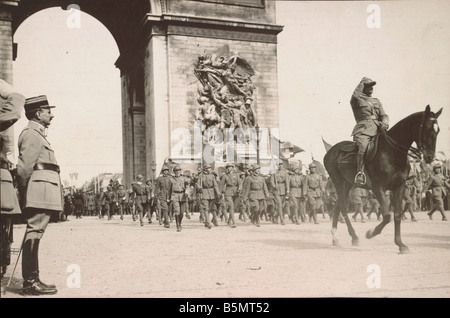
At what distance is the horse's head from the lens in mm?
7938

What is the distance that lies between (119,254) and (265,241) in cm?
308

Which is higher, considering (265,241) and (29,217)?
(29,217)

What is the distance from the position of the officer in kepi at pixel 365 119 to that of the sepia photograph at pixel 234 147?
0.02 meters

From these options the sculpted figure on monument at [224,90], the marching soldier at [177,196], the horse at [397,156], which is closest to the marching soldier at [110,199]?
the sculpted figure on monument at [224,90]

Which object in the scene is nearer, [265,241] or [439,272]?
[439,272]

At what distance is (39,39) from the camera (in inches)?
452

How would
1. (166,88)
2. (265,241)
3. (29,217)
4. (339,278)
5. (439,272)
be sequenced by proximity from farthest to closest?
(166,88) → (265,241) → (439,272) → (339,278) → (29,217)

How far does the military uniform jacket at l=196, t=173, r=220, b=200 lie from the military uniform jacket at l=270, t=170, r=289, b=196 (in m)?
2.25

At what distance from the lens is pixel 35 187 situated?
5.71 meters

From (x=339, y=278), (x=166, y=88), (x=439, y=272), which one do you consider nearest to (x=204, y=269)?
(x=339, y=278)

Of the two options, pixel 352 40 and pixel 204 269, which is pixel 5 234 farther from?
pixel 352 40

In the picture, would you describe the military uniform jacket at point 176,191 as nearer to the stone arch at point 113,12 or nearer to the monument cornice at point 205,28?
the monument cornice at point 205,28

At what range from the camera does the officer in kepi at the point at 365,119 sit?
891 cm

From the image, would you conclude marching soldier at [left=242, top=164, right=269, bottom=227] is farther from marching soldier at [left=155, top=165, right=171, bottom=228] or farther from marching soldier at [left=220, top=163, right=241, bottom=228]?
marching soldier at [left=155, top=165, right=171, bottom=228]
